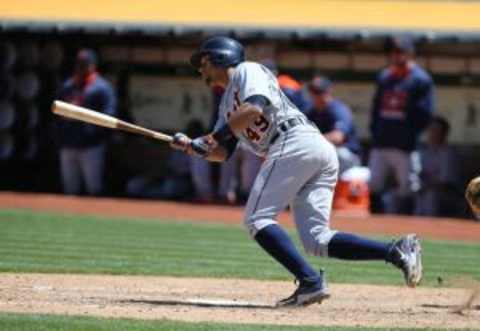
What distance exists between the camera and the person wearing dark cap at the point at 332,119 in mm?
15680

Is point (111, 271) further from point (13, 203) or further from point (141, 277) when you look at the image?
point (13, 203)

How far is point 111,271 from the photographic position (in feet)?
33.2

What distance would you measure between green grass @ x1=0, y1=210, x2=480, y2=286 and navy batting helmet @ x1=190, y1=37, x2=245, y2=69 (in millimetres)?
2168

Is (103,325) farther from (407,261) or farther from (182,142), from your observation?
(407,261)

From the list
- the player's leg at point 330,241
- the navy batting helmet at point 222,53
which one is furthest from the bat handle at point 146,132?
the player's leg at point 330,241

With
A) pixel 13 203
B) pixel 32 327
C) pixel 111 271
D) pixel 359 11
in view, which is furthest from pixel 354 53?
pixel 32 327

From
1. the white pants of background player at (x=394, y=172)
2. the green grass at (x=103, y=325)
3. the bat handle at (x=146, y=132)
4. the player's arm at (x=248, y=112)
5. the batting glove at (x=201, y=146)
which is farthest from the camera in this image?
the white pants of background player at (x=394, y=172)

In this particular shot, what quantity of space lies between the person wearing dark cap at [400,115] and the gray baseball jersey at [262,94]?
756cm

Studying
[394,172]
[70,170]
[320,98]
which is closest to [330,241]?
[320,98]

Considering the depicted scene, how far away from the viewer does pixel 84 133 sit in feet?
57.0

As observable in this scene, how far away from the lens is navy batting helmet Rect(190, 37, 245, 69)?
8.44 metres

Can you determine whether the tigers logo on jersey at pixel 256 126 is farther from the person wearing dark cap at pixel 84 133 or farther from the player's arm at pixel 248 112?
the person wearing dark cap at pixel 84 133

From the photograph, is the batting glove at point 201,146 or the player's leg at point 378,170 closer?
the batting glove at point 201,146

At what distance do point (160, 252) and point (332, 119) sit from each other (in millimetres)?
4557
